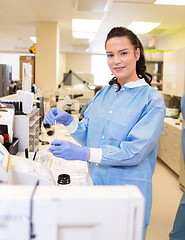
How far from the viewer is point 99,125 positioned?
135cm

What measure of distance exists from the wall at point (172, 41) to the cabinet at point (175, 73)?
1.73 metres

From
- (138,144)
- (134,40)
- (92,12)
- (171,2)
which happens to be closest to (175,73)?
(171,2)

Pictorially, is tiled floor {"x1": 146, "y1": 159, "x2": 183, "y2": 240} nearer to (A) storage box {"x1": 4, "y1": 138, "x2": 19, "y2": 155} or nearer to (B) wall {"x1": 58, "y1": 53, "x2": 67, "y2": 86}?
(A) storage box {"x1": 4, "y1": 138, "x2": 19, "y2": 155}

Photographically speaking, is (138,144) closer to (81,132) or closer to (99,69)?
(81,132)

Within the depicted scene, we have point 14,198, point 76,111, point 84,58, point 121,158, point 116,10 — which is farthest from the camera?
point 84,58

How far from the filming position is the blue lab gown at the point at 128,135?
1.15 metres

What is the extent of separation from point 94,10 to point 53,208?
428 centimetres

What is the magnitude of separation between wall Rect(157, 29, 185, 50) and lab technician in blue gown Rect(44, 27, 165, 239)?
4994 mm

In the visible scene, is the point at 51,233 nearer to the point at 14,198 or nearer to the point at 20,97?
the point at 14,198

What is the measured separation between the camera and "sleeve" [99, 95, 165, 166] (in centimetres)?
113

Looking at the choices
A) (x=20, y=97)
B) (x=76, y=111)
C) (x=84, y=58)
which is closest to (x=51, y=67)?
(x=76, y=111)

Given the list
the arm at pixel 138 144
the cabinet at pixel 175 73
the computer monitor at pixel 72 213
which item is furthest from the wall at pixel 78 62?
the computer monitor at pixel 72 213

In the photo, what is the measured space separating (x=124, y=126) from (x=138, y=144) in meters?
0.15

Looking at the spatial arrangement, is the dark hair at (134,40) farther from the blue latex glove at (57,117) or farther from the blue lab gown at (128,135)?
the blue latex glove at (57,117)
